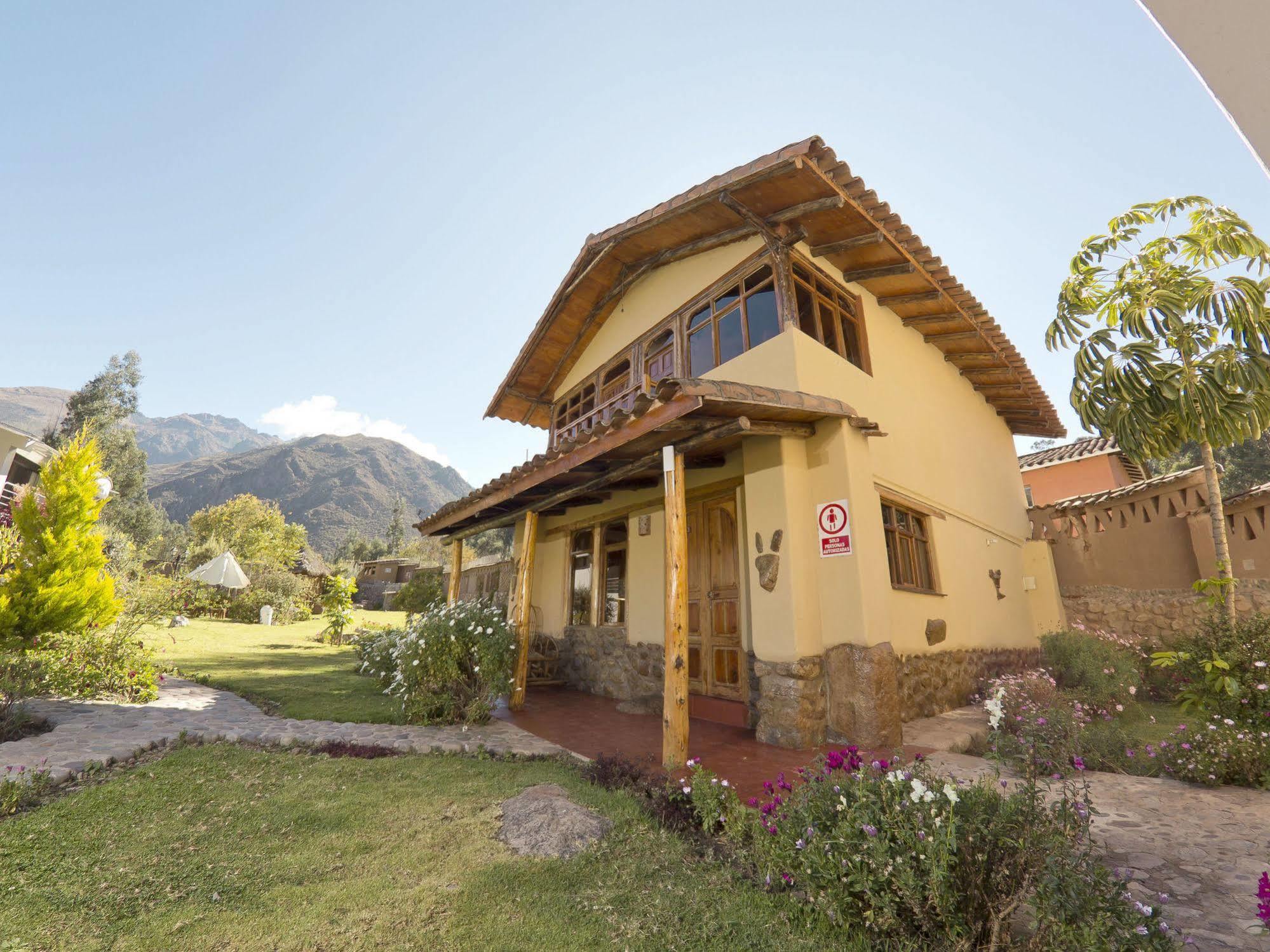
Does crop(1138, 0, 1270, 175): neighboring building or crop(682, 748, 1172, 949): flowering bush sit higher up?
crop(1138, 0, 1270, 175): neighboring building

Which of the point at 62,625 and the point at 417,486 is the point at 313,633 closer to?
the point at 62,625

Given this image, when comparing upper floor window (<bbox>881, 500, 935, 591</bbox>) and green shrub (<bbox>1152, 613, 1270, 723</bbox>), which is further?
upper floor window (<bbox>881, 500, 935, 591</bbox>)

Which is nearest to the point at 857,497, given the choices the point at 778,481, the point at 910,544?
the point at 778,481

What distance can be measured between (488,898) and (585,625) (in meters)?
6.61

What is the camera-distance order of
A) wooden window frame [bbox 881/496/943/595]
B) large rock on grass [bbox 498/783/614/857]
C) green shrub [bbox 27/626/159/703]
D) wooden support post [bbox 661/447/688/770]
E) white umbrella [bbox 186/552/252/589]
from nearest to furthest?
large rock on grass [bbox 498/783/614/857] < wooden support post [bbox 661/447/688/770] < green shrub [bbox 27/626/159/703] < wooden window frame [bbox 881/496/943/595] < white umbrella [bbox 186/552/252/589]

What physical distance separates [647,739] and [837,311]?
598 centimetres

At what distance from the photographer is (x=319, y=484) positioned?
109m

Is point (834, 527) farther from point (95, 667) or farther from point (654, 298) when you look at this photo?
point (95, 667)

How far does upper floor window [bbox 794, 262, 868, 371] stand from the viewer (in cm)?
717

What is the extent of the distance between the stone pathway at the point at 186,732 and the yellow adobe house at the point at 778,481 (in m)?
1.66

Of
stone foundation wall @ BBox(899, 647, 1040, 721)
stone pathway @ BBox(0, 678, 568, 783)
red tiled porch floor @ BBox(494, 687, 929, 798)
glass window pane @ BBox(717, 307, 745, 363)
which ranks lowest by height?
red tiled porch floor @ BBox(494, 687, 929, 798)

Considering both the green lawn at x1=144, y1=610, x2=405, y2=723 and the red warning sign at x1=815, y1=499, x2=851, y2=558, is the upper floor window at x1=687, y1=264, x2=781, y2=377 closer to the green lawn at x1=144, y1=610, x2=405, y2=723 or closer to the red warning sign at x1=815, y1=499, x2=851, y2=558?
the red warning sign at x1=815, y1=499, x2=851, y2=558

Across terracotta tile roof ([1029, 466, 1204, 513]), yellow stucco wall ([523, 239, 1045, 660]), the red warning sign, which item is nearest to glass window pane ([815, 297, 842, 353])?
yellow stucco wall ([523, 239, 1045, 660])

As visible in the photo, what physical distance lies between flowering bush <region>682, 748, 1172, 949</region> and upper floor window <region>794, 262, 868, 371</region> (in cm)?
533
